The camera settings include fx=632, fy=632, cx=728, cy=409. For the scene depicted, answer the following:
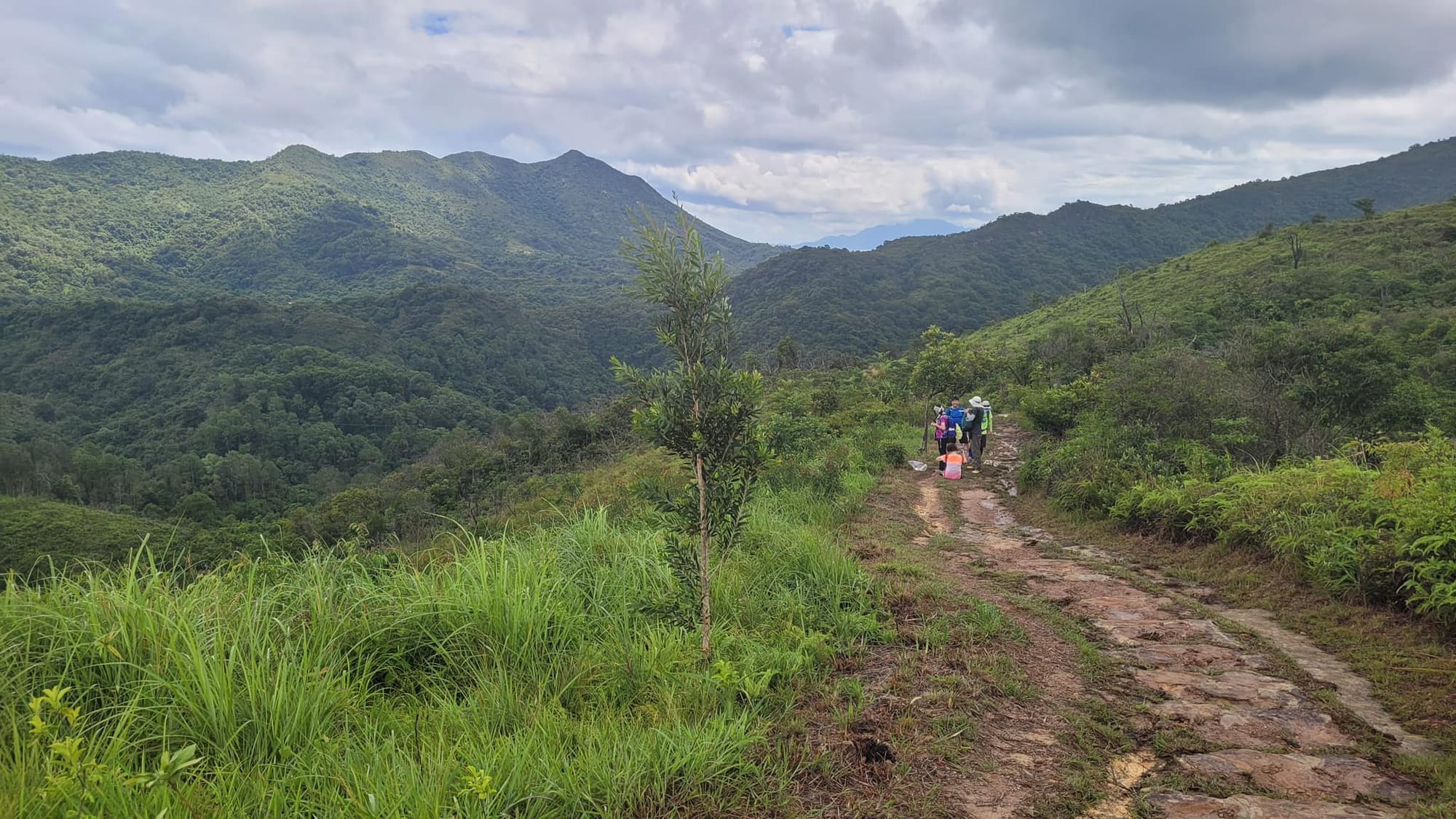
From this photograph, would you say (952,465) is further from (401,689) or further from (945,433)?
(401,689)

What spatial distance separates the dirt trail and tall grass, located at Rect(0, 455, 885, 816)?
47.5 inches

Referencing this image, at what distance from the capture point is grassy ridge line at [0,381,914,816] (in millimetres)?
2338

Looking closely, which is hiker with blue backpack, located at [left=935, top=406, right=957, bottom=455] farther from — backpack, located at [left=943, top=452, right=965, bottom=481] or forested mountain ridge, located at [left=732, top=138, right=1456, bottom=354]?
forested mountain ridge, located at [left=732, top=138, right=1456, bottom=354]

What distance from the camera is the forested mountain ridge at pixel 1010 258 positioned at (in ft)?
382

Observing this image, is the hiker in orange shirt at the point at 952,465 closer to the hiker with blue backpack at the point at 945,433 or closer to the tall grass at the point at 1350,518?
the hiker with blue backpack at the point at 945,433

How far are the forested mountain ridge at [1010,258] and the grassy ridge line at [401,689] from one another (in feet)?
301

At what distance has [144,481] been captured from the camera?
5631 cm

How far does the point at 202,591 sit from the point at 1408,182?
271434 millimetres

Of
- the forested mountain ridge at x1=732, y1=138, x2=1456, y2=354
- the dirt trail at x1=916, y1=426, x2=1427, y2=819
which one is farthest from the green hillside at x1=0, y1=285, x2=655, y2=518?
the dirt trail at x1=916, y1=426, x2=1427, y2=819

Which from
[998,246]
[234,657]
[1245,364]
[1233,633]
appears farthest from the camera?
[998,246]

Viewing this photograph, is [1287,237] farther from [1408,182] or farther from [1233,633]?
[1408,182]

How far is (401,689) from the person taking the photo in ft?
11.2

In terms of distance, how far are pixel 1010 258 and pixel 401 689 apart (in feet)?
553

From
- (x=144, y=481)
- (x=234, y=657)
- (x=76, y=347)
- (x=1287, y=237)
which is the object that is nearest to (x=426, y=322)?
(x=76, y=347)
